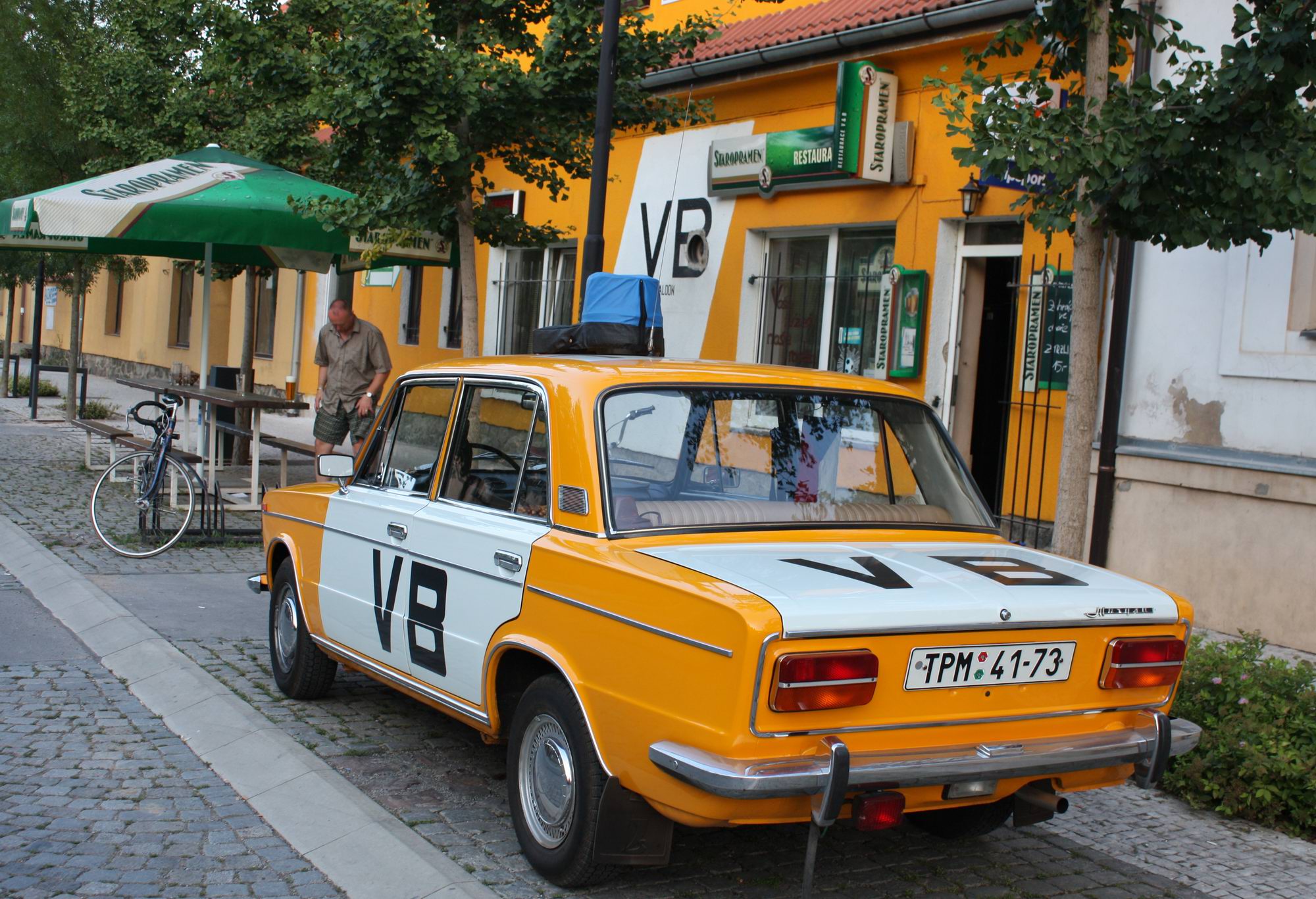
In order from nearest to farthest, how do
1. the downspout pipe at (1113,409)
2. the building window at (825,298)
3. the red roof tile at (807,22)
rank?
1. the downspout pipe at (1113,409)
2. the red roof tile at (807,22)
3. the building window at (825,298)

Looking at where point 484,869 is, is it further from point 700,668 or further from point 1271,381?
point 1271,381

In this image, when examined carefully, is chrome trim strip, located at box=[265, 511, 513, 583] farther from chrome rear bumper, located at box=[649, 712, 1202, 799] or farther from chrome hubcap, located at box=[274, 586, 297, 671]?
chrome rear bumper, located at box=[649, 712, 1202, 799]

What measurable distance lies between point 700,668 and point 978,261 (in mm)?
8604

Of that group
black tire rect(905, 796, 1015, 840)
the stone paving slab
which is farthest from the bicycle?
black tire rect(905, 796, 1015, 840)

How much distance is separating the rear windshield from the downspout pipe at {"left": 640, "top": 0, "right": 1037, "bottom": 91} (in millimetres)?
5750

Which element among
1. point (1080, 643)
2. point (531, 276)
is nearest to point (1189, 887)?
point (1080, 643)

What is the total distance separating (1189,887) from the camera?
14.7ft

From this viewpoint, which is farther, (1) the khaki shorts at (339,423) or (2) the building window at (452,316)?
(2) the building window at (452,316)

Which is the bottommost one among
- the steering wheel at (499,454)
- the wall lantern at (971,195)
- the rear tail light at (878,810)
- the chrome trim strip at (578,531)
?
the rear tail light at (878,810)

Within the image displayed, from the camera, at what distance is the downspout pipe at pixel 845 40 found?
10609mm

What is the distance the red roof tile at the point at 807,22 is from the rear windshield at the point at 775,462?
7226mm

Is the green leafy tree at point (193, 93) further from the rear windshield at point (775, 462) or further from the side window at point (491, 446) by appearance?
the rear windshield at point (775, 462)

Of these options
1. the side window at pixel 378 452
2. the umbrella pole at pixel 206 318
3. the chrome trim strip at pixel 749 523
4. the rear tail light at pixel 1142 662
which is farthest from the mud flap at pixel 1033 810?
the umbrella pole at pixel 206 318

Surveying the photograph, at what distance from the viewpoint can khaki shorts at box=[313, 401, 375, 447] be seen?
38.9ft
